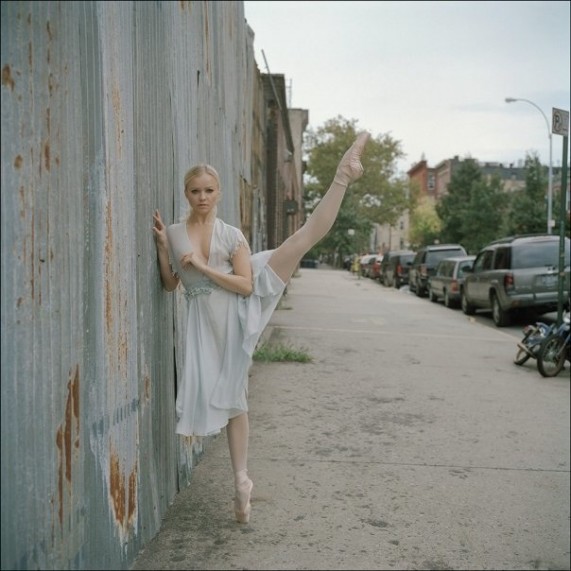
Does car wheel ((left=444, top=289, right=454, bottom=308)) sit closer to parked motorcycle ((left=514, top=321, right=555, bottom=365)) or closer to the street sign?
parked motorcycle ((left=514, top=321, right=555, bottom=365))

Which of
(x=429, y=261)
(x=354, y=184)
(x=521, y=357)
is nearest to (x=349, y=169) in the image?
(x=521, y=357)

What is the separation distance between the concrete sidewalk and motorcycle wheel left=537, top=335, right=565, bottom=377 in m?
0.17

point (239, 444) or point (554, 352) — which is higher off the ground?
point (239, 444)

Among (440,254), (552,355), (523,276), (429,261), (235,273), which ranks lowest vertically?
(552,355)

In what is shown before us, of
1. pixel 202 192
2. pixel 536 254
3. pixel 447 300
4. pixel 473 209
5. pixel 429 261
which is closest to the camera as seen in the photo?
pixel 202 192

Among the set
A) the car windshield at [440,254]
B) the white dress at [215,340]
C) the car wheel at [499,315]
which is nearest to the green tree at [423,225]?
the car windshield at [440,254]

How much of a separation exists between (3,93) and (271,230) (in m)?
12.2

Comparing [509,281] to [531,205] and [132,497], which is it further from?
[531,205]

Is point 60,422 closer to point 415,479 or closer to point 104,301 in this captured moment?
point 104,301

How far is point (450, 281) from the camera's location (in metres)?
20.2

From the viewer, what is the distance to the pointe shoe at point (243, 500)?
3.19 metres

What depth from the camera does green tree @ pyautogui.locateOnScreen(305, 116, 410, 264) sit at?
24.6m

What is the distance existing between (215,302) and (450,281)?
18024 mm

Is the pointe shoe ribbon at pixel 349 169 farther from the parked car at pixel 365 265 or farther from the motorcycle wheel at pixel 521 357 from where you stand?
the parked car at pixel 365 265
